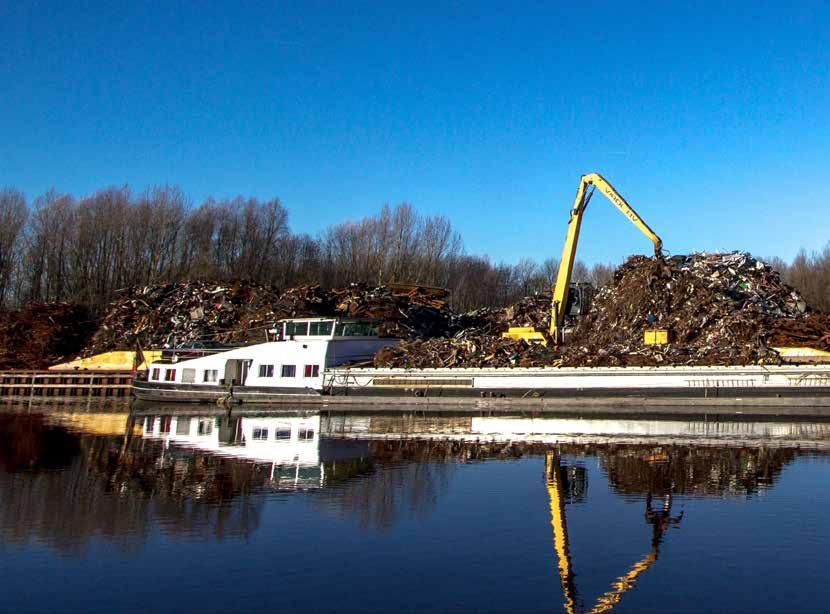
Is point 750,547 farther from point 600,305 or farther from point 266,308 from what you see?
point 266,308

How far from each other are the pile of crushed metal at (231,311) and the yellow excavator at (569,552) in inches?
1309

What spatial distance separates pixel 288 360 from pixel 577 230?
1827 cm

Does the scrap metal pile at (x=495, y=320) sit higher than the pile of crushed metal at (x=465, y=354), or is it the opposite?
the scrap metal pile at (x=495, y=320)

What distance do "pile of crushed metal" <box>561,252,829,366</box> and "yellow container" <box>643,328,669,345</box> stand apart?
463 millimetres

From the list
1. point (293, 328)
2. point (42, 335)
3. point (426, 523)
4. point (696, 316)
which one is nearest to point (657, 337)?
point (696, 316)

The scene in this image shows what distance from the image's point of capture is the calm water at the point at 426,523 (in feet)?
35.4

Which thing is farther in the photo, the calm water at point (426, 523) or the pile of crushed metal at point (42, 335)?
the pile of crushed metal at point (42, 335)

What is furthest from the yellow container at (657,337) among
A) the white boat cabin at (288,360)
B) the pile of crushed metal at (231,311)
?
the pile of crushed metal at (231,311)

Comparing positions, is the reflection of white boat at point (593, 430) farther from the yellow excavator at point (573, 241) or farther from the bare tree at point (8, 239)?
the bare tree at point (8, 239)

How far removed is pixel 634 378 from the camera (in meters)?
32.9

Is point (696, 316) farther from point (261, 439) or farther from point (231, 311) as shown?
point (231, 311)

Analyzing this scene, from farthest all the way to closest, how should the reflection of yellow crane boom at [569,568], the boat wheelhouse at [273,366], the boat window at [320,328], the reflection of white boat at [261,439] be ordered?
1. the boat window at [320,328]
2. the boat wheelhouse at [273,366]
3. the reflection of white boat at [261,439]
4. the reflection of yellow crane boom at [569,568]

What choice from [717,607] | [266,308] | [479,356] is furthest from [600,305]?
Answer: [717,607]

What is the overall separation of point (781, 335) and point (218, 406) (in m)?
29.5
